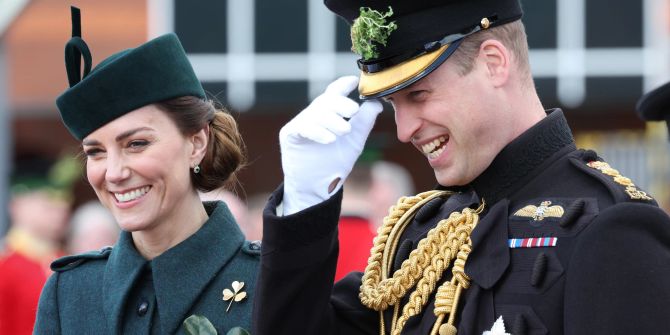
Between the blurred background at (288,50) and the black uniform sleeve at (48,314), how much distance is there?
1022 cm

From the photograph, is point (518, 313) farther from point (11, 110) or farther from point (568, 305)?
point (11, 110)

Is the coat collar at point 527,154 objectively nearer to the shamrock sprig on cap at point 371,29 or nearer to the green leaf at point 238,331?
the shamrock sprig on cap at point 371,29

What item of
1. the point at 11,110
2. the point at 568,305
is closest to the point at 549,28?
the point at 11,110

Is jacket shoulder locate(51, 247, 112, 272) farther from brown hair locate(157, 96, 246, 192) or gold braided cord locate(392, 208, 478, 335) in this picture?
gold braided cord locate(392, 208, 478, 335)

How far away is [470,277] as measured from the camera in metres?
2.89

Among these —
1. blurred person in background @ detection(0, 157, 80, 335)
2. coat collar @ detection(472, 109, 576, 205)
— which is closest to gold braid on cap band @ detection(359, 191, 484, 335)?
coat collar @ detection(472, 109, 576, 205)

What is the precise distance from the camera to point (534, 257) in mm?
2770

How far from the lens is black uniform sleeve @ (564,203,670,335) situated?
8.41 ft

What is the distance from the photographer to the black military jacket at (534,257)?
2592mm

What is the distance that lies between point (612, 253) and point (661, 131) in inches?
463

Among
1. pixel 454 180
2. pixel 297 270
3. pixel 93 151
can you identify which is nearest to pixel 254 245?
pixel 93 151

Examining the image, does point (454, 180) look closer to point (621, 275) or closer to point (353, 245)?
point (621, 275)

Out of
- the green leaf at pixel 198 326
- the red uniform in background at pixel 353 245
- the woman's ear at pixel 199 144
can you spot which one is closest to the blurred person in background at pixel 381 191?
the red uniform in background at pixel 353 245

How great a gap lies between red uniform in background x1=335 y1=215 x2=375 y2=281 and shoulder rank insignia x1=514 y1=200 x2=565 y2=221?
10.4 feet
